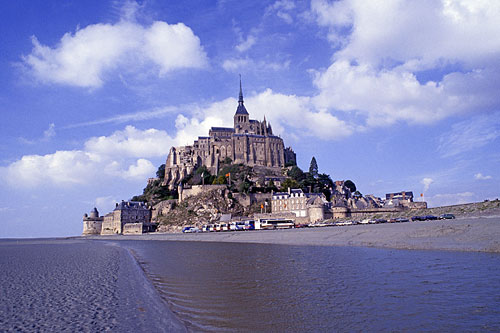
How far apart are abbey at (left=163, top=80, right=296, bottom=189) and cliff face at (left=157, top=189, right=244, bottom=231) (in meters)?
18.4

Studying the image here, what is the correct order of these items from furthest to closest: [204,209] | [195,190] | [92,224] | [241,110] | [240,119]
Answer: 1. [241,110]
2. [240,119]
3. [92,224]
4. [195,190]
5. [204,209]

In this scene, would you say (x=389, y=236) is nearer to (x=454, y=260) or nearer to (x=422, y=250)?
(x=422, y=250)

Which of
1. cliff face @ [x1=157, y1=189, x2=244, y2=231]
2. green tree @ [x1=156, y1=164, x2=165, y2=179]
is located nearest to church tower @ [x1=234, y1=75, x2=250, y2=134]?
green tree @ [x1=156, y1=164, x2=165, y2=179]

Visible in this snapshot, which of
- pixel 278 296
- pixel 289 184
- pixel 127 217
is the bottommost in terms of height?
pixel 278 296

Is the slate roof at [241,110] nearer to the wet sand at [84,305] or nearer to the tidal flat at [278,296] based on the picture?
the tidal flat at [278,296]

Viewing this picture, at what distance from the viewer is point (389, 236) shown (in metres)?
26.5

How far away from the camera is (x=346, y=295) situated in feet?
35.2

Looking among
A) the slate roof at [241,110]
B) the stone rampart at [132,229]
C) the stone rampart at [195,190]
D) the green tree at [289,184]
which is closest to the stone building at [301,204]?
the green tree at [289,184]

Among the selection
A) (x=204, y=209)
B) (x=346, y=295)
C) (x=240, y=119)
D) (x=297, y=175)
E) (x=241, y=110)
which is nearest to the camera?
(x=346, y=295)

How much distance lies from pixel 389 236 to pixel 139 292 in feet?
65.2

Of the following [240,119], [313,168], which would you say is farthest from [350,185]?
[240,119]

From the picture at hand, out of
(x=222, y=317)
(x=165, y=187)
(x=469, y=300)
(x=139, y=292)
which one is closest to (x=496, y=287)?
(x=469, y=300)

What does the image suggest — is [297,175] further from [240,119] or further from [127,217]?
[127,217]

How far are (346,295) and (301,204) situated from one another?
6063 centimetres
